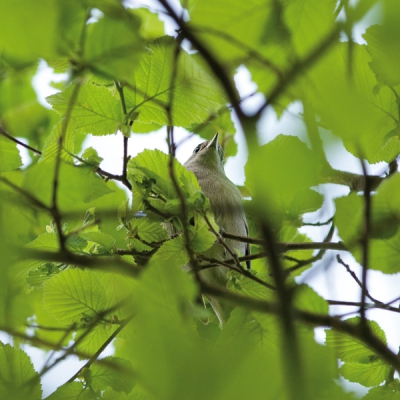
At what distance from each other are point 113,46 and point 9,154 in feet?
3.14

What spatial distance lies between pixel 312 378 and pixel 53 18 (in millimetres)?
781

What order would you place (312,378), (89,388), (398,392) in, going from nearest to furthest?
(312,378)
(398,392)
(89,388)

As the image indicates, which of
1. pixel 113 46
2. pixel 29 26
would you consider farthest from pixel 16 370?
pixel 29 26

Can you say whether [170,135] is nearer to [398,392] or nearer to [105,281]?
[105,281]

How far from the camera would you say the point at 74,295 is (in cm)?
215

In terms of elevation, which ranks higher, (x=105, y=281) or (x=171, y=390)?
(x=105, y=281)

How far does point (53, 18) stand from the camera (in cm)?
88

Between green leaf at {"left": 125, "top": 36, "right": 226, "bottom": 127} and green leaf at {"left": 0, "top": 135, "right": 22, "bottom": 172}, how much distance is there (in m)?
0.46

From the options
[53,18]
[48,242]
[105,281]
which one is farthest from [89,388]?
[53,18]

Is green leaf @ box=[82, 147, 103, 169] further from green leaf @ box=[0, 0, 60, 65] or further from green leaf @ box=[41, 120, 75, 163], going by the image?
green leaf @ box=[0, 0, 60, 65]

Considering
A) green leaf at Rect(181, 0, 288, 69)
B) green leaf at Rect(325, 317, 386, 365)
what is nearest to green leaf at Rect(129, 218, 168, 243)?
green leaf at Rect(325, 317, 386, 365)

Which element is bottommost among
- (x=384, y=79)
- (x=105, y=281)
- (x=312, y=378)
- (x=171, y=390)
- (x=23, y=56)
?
(x=171, y=390)

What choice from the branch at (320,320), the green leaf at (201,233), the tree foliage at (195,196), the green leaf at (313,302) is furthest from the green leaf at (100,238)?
the green leaf at (313,302)

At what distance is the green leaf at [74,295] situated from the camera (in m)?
2.12
